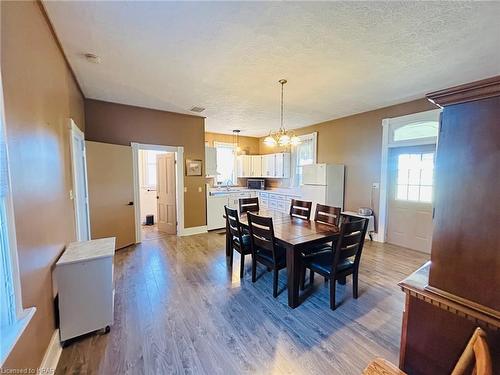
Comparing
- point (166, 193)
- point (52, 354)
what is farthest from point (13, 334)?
point (166, 193)

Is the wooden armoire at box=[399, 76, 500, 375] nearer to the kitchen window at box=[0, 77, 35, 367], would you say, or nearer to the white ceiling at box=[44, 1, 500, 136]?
the white ceiling at box=[44, 1, 500, 136]

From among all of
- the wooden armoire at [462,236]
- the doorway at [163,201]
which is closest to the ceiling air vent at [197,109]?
the doorway at [163,201]

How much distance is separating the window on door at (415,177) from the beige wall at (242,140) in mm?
4492

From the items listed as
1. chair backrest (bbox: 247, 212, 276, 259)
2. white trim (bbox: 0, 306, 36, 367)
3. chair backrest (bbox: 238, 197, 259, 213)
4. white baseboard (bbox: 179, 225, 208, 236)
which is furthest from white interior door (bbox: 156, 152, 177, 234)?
white trim (bbox: 0, 306, 36, 367)

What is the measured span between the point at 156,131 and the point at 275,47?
3.17m

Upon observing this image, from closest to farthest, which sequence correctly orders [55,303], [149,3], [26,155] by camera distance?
[26,155], [149,3], [55,303]

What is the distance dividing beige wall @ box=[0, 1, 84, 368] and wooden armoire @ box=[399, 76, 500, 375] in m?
2.06

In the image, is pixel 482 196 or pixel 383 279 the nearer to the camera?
pixel 482 196

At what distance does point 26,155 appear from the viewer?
1451mm

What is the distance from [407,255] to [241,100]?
3912 mm

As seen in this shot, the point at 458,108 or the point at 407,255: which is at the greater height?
the point at 458,108

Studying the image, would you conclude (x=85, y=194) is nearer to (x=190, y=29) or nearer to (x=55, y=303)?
(x=55, y=303)

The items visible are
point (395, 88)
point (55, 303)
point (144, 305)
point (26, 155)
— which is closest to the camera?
point (26, 155)

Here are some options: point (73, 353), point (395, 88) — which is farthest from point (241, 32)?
point (73, 353)
